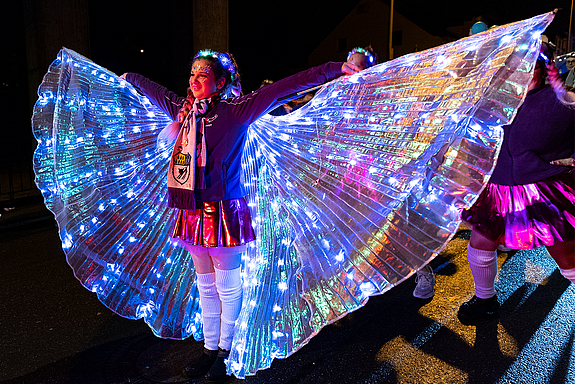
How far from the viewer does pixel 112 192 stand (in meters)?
3.29

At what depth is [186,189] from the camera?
2648 millimetres

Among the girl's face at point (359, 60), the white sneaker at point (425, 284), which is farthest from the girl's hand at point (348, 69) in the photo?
the white sneaker at point (425, 284)

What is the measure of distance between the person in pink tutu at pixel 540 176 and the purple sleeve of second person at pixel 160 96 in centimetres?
222

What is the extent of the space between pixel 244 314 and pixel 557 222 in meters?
2.09

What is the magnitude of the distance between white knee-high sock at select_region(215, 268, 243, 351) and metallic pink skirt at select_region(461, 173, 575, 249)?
179cm

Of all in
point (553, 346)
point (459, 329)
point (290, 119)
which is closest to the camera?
point (290, 119)

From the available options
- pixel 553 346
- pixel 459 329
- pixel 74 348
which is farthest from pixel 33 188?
pixel 553 346

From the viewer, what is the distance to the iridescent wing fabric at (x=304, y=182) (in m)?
2.10

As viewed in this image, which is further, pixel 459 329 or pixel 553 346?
pixel 459 329

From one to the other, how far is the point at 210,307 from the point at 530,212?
7.19 feet

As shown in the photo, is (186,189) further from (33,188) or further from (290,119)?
(33,188)

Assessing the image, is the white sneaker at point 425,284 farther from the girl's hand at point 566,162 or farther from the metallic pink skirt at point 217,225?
the metallic pink skirt at point 217,225

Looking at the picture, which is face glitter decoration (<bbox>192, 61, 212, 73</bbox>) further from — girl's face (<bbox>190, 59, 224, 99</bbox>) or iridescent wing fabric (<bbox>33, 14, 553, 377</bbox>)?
iridescent wing fabric (<bbox>33, 14, 553, 377</bbox>)

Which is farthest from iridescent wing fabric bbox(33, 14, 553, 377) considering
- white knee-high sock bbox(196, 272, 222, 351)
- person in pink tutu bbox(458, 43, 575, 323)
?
person in pink tutu bbox(458, 43, 575, 323)
